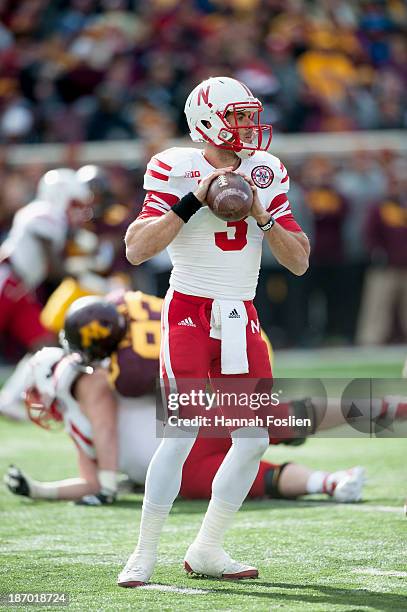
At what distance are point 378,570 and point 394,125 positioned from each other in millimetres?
9288

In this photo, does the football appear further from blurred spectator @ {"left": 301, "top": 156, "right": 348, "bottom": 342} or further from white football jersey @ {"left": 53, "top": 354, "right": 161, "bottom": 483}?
blurred spectator @ {"left": 301, "top": 156, "right": 348, "bottom": 342}

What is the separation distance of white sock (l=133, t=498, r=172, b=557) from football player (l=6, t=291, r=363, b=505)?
1415 mm

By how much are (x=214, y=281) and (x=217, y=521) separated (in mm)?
810

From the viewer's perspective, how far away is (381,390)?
5.44 m

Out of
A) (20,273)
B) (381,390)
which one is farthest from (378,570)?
(20,273)

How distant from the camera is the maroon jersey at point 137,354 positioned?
565 cm

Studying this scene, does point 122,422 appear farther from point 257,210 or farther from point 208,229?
point 257,210

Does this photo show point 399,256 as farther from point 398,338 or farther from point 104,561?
point 104,561

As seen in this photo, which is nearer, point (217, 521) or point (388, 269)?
point (217, 521)

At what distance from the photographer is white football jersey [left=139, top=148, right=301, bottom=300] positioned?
13.7 feet

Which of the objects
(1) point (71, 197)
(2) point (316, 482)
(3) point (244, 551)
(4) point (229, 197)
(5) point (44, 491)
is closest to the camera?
(4) point (229, 197)

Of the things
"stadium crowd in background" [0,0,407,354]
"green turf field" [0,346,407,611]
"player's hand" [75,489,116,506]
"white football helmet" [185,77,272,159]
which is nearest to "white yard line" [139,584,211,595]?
"green turf field" [0,346,407,611]

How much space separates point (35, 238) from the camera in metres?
8.90

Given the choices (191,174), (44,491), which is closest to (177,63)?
(44,491)
